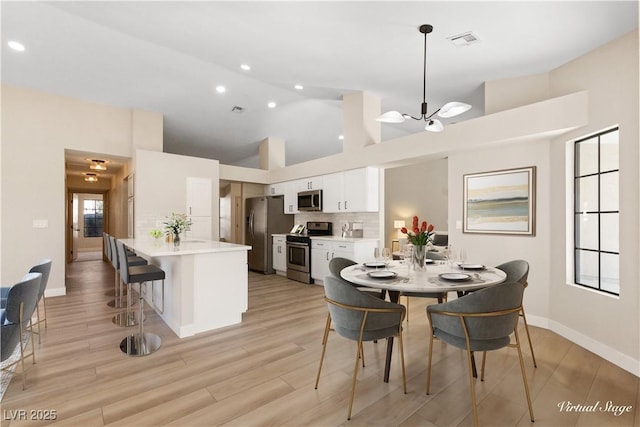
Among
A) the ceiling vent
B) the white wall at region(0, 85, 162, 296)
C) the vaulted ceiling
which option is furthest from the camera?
the white wall at region(0, 85, 162, 296)

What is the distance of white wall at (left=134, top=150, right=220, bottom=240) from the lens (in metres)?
5.22

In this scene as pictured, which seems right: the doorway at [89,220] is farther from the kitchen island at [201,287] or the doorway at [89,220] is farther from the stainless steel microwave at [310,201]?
the kitchen island at [201,287]

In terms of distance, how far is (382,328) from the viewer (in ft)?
6.72

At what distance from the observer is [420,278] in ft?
7.47

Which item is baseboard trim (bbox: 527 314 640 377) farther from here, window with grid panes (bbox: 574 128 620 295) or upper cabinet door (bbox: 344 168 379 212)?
upper cabinet door (bbox: 344 168 379 212)

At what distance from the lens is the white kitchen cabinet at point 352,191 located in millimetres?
5070

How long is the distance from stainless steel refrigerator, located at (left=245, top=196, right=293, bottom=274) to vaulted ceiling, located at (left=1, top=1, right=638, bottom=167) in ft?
6.83

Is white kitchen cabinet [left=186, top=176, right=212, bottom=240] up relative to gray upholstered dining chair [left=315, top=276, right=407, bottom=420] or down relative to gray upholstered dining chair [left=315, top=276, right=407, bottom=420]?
up

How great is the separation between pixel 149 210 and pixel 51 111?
81.0 inches

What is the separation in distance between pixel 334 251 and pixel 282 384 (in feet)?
10.3

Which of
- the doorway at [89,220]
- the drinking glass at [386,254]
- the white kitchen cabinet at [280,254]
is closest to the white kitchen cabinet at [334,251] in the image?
the white kitchen cabinet at [280,254]

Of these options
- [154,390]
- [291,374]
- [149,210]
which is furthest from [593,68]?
[149,210]

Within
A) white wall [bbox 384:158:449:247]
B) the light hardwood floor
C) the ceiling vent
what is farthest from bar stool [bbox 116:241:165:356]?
white wall [bbox 384:158:449:247]

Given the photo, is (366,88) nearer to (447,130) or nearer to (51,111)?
(447,130)
